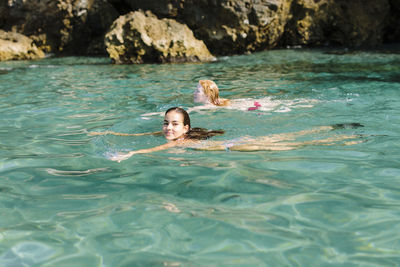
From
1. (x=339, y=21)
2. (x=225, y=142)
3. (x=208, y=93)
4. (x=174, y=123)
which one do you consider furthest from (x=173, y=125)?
(x=339, y=21)

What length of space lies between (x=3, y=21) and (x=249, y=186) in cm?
1871

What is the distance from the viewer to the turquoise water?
2.45 m

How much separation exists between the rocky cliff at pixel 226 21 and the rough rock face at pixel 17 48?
0.83m

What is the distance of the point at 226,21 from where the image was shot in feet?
52.2

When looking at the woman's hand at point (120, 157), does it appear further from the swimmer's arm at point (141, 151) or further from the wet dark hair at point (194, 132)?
the wet dark hair at point (194, 132)


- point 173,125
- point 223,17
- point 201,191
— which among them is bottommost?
point 201,191

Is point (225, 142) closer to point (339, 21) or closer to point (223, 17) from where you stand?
point (223, 17)

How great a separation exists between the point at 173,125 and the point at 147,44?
9300 mm

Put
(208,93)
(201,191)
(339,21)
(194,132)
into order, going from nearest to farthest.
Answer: (201,191), (194,132), (208,93), (339,21)

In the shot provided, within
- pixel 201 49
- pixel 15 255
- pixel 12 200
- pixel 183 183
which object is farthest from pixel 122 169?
pixel 201 49

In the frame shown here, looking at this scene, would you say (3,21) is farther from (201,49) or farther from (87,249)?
(87,249)

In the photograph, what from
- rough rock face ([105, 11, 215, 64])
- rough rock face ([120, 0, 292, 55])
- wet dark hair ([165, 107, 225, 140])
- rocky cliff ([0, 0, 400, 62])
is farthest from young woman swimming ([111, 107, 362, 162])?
rough rock face ([120, 0, 292, 55])

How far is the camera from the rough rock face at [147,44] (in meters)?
13.7

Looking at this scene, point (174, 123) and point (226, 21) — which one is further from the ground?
point (226, 21)
